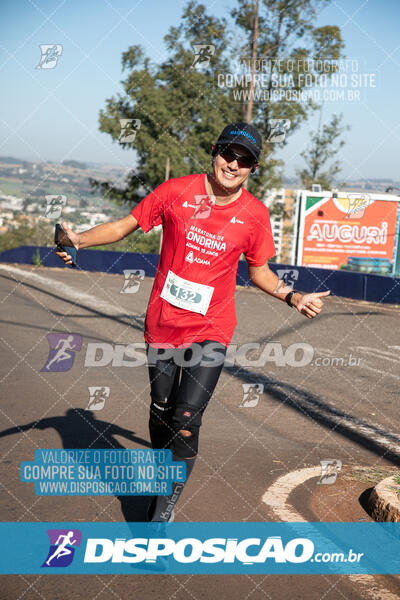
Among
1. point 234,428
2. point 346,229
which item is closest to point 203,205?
point 234,428

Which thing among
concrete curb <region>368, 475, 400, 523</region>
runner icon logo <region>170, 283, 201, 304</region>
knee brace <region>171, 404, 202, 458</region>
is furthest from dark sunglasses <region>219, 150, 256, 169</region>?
concrete curb <region>368, 475, 400, 523</region>

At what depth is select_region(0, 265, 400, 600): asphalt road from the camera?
11.1ft

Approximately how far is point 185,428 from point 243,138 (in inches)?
63.3

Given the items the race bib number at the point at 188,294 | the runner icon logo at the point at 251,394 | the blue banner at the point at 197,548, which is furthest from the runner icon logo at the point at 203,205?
the runner icon logo at the point at 251,394

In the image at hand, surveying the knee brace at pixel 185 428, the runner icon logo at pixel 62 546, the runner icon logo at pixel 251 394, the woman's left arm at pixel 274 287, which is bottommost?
the runner icon logo at pixel 62 546

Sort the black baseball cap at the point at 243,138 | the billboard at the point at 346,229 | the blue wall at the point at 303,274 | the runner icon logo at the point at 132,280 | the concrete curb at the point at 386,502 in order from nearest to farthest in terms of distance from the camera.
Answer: the black baseball cap at the point at 243,138 < the concrete curb at the point at 386,502 < the blue wall at the point at 303,274 < the runner icon logo at the point at 132,280 < the billboard at the point at 346,229

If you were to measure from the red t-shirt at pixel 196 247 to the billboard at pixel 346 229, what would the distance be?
87.4ft

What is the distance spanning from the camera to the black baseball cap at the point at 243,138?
377 cm

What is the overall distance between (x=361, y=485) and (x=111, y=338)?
23.3 feet

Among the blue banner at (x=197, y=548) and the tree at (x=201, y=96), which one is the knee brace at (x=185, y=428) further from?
the tree at (x=201, y=96)

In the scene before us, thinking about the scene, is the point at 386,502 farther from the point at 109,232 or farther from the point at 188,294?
the point at 109,232

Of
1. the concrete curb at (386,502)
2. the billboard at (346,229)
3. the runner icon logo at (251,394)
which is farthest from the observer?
the billboard at (346,229)

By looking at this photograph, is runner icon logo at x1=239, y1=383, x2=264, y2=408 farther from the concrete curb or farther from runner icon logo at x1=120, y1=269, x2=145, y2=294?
runner icon logo at x1=120, y1=269, x2=145, y2=294

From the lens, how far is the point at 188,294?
381 cm
